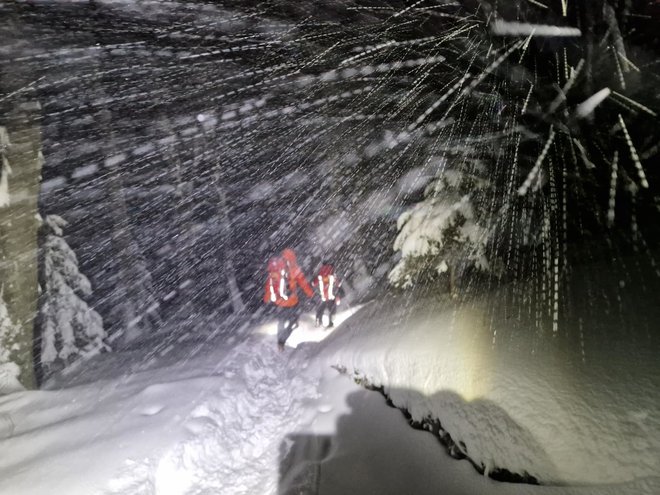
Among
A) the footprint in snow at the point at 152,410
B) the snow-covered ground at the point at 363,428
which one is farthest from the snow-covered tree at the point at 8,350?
the footprint in snow at the point at 152,410

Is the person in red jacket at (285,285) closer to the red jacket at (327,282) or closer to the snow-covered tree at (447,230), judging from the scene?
the red jacket at (327,282)

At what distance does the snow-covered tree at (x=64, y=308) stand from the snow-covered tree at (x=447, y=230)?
324 inches

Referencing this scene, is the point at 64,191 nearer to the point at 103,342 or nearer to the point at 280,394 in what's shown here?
the point at 103,342

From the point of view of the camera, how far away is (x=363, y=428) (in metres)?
4.05

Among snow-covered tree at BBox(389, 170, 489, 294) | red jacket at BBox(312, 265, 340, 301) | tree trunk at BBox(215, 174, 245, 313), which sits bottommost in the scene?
tree trunk at BBox(215, 174, 245, 313)

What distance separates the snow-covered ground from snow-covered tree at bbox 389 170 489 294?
1.30 meters

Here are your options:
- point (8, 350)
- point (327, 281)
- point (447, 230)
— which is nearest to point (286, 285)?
point (327, 281)

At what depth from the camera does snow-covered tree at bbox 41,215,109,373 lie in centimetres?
782

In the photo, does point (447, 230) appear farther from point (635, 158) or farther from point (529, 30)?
point (635, 158)

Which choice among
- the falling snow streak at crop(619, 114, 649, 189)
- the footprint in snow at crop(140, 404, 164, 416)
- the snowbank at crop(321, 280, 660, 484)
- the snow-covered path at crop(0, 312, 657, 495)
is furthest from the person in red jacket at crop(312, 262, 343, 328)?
the falling snow streak at crop(619, 114, 649, 189)

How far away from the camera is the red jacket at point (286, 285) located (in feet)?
26.3

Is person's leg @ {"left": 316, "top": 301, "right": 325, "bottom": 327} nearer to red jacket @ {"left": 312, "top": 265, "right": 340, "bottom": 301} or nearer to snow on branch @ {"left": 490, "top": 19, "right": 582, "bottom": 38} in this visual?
red jacket @ {"left": 312, "top": 265, "right": 340, "bottom": 301}

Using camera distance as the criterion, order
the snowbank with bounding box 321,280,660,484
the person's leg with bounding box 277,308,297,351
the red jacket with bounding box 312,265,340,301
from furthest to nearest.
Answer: the red jacket with bounding box 312,265,340,301 < the person's leg with bounding box 277,308,297,351 < the snowbank with bounding box 321,280,660,484

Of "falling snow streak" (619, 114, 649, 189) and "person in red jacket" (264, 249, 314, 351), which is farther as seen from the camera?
"person in red jacket" (264, 249, 314, 351)
